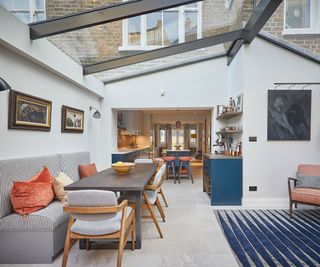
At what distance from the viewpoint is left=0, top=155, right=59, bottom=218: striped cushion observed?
2.58 meters

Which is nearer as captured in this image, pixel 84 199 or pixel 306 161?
pixel 84 199

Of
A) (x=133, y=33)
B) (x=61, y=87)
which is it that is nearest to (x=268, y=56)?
(x=133, y=33)

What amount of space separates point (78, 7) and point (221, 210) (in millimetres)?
4045

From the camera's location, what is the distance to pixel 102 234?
2.28 meters

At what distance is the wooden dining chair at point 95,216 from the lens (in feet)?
7.05

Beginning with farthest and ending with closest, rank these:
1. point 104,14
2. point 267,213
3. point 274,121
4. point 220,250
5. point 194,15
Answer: point 194,15
point 274,121
point 267,213
point 104,14
point 220,250

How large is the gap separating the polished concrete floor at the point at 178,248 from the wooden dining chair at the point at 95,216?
0.42 m

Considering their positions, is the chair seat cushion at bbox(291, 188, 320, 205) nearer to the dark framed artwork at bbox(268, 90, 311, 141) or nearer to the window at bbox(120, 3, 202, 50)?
the dark framed artwork at bbox(268, 90, 311, 141)

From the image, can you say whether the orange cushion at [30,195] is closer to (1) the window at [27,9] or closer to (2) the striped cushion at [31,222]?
(2) the striped cushion at [31,222]

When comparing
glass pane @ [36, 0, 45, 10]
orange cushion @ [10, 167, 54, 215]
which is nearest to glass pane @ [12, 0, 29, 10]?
glass pane @ [36, 0, 45, 10]

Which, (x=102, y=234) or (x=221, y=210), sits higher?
(x=102, y=234)

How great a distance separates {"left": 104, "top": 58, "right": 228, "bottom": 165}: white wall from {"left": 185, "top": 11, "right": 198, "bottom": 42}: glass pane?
1.19m

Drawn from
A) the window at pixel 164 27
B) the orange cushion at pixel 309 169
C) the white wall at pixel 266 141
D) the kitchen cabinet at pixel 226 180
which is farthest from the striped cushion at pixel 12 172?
the orange cushion at pixel 309 169

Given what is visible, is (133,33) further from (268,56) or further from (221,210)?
(221,210)
